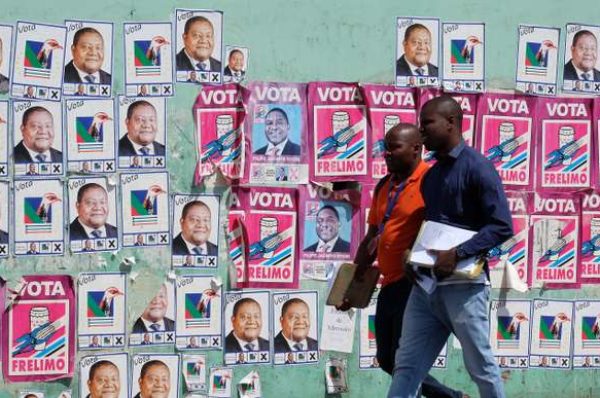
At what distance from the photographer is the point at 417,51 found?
7.37m

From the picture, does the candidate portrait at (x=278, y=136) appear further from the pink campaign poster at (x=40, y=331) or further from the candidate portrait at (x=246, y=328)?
the pink campaign poster at (x=40, y=331)

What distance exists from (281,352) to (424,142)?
1820 mm

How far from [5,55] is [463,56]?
257cm

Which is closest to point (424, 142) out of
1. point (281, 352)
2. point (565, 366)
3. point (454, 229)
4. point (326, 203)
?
point (454, 229)

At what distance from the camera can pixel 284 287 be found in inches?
287

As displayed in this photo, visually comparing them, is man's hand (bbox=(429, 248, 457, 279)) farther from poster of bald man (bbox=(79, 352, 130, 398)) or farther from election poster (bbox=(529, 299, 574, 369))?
poster of bald man (bbox=(79, 352, 130, 398))

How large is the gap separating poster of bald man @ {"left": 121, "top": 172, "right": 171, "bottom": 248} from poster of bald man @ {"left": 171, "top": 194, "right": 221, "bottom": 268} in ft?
0.22

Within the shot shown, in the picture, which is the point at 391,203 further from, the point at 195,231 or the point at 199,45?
the point at 199,45

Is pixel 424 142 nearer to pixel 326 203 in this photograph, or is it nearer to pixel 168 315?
pixel 326 203

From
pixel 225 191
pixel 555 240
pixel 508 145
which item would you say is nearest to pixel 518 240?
pixel 555 240

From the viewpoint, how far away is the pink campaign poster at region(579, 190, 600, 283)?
7641mm

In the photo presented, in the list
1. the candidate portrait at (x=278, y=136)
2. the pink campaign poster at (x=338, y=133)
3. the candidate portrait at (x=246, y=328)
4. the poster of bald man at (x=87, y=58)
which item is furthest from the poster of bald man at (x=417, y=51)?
the poster of bald man at (x=87, y=58)

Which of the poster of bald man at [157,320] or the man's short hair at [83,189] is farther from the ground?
the man's short hair at [83,189]

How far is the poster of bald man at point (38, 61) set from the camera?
683cm
